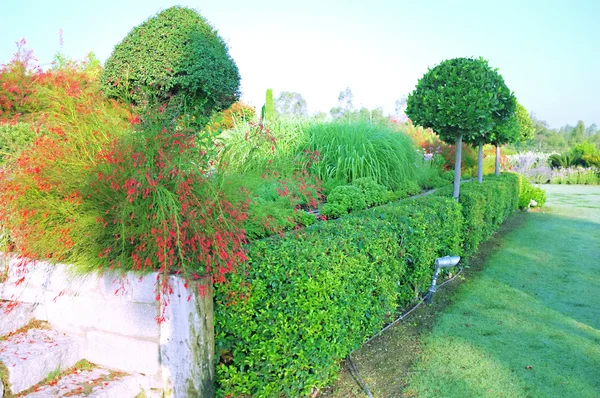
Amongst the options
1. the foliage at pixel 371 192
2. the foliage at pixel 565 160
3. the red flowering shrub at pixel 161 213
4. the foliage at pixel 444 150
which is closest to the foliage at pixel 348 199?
the foliage at pixel 371 192

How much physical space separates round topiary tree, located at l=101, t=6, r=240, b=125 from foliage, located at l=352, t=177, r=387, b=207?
2.21m

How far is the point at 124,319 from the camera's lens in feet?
8.21

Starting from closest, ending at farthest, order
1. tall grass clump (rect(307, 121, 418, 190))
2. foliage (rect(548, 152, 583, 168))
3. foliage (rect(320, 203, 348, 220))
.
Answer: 1. foliage (rect(320, 203, 348, 220))
2. tall grass clump (rect(307, 121, 418, 190))
3. foliage (rect(548, 152, 583, 168))

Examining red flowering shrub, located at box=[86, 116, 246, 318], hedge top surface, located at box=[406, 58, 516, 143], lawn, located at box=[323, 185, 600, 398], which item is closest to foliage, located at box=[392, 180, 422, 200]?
hedge top surface, located at box=[406, 58, 516, 143]

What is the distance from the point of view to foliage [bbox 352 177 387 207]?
5826 millimetres

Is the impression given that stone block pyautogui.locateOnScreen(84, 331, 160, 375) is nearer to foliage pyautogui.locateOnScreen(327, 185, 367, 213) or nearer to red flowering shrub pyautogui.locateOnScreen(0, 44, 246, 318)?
red flowering shrub pyautogui.locateOnScreen(0, 44, 246, 318)

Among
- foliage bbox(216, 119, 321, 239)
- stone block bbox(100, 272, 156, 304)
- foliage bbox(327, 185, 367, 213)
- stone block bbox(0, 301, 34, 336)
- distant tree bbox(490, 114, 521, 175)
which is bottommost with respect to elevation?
stone block bbox(0, 301, 34, 336)

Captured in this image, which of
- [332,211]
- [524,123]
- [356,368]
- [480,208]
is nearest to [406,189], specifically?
[480,208]

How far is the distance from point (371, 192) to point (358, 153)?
1.18m

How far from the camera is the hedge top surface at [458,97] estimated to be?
548 centimetres

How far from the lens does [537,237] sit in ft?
24.7

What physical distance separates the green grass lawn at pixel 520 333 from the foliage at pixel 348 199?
144 cm

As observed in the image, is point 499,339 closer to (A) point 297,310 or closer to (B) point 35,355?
(A) point 297,310

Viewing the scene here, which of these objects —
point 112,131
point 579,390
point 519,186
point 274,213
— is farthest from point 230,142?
point 519,186
